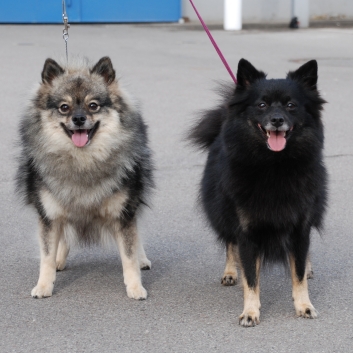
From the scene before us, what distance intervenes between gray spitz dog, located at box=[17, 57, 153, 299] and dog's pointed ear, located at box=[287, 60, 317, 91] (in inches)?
42.5

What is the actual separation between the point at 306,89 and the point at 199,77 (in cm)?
836

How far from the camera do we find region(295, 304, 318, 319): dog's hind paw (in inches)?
162

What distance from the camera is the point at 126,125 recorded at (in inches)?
173

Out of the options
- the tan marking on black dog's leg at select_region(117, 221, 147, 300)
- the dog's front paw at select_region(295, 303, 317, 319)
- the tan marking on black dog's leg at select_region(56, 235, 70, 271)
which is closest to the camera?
the dog's front paw at select_region(295, 303, 317, 319)

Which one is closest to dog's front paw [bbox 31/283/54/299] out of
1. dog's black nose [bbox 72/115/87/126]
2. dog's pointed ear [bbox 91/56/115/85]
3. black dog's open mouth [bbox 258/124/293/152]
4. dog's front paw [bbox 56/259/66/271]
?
dog's front paw [bbox 56/259/66/271]

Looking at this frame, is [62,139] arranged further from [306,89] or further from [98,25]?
[98,25]

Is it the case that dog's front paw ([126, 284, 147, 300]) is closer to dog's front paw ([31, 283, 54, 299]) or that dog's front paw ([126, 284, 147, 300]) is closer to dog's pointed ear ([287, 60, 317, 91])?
dog's front paw ([31, 283, 54, 299])

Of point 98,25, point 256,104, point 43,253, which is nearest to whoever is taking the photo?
point 256,104

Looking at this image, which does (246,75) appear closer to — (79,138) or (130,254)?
(79,138)

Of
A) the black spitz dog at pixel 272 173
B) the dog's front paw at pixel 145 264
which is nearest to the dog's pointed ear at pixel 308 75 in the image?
the black spitz dog at pixel 272 173

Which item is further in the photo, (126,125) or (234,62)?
(234,62)

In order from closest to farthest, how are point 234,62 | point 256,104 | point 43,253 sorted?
point 256,104 < point 43,253 < point 234,62

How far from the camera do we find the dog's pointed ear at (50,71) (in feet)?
14.2

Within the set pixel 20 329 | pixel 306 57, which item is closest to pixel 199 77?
pixel 306 57
